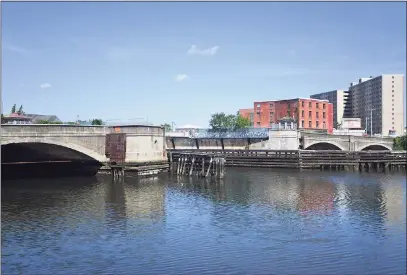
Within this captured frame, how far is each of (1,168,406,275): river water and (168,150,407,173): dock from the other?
24.1 m

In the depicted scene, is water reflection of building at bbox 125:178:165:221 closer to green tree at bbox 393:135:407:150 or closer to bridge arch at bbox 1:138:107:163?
bridge arch at bbox 1:138:107:163

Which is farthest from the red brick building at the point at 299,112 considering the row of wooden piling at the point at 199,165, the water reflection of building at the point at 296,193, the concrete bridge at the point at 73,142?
the concrete bridge at the point at 73,142

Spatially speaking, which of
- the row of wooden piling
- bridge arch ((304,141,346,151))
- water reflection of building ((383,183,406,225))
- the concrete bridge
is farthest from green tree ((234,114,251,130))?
water reflection of building ((383,183,406,225))

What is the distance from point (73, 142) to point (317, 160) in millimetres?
38242

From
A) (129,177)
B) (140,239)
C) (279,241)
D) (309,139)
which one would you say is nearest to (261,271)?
(279,241)

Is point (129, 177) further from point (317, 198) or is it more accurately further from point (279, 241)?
point (279, 241)

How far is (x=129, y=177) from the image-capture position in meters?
→ 50.2

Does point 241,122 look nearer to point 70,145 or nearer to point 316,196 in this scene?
point 70,145

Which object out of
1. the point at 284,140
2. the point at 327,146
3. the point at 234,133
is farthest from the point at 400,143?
the point at 234,133

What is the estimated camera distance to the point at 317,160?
6631 cm

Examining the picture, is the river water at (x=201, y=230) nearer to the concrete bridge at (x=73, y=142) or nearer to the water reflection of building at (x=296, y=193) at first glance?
the water reflection of building at (x=296, y=193)

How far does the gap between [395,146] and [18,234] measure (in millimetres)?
96179

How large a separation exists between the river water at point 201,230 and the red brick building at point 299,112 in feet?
202

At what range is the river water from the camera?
17.8m
